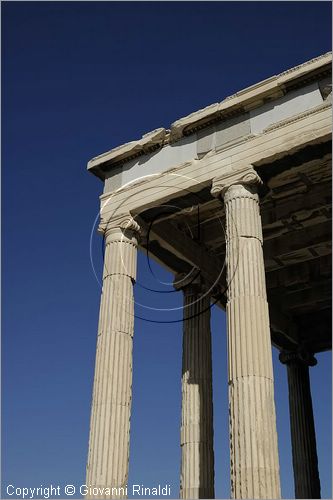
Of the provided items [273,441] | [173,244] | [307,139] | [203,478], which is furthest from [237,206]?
[203,478]

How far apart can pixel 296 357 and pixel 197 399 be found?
12851 mm

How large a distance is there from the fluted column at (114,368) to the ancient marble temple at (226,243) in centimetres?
5

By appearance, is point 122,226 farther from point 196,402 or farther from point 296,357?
point 296,357

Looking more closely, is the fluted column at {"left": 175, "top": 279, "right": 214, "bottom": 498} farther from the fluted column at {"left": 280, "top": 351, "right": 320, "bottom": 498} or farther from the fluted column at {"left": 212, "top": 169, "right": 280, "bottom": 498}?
the fluted column at {"left": 280, "top": 351, "right": 320, "bottom": 498}

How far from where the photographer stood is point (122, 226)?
30125 millimetres

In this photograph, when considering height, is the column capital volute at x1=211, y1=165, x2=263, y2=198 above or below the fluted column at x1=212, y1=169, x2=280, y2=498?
above

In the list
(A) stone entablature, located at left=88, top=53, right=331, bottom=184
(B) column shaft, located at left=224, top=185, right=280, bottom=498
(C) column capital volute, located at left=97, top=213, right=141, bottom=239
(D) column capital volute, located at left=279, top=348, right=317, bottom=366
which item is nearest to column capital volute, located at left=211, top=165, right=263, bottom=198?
A: (B) column shaft, located at left=224, top=185, right=280, bottom=498

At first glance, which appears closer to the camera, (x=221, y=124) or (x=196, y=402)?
(x=221, y=124)

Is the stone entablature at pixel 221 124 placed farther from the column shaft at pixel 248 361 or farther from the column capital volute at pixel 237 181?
the column shaft at pixel 248 361

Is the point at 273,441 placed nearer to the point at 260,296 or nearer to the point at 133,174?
the point at 260,296

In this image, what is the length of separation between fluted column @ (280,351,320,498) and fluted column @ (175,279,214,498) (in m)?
10.3

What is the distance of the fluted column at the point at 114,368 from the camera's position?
987 inches

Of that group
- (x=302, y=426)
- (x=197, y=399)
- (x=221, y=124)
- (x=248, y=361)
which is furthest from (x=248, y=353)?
(x=302, y=426)

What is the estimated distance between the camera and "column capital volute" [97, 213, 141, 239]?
98.6ft
